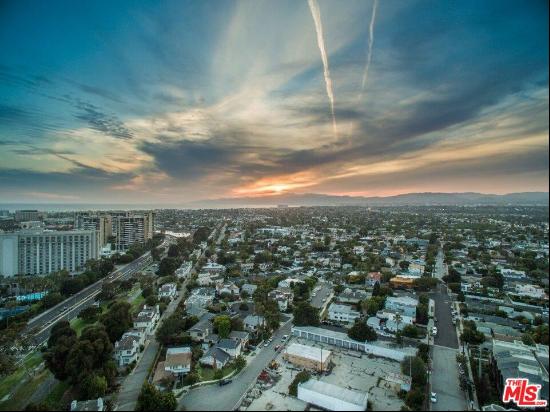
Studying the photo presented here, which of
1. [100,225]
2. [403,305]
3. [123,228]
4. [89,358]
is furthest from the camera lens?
[123,228]

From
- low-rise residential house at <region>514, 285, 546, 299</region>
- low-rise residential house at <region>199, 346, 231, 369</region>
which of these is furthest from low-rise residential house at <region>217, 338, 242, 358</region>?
low-rise residential house at <region>514, 285, 546, 299</region>

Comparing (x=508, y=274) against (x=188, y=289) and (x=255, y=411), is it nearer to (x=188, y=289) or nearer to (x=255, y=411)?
(x=255, y=411)

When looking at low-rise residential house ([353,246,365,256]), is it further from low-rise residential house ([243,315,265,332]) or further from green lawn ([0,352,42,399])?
green lawn ([0,352,42,399])

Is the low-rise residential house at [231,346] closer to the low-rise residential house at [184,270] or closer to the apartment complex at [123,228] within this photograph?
the low-rise residential house at [184,270]

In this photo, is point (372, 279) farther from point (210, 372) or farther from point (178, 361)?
point (178, 361)

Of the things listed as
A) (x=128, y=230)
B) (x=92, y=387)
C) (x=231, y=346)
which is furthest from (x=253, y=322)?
(x=128, y=230)
